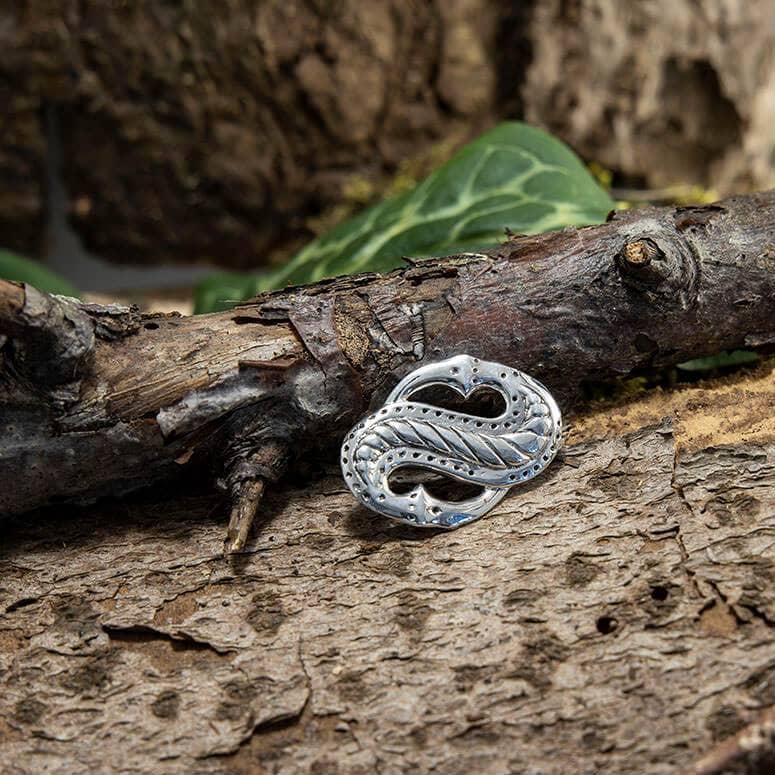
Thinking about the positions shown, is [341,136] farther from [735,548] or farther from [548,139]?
[735,548]

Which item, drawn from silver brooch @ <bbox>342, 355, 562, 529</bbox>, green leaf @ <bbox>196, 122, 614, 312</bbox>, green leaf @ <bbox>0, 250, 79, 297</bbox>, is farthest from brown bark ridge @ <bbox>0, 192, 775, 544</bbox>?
green leaf @ <bbox>0, 250, 79, 297</bbox>

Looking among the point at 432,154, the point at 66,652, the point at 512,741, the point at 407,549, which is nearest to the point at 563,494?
Result: the point at 407,549

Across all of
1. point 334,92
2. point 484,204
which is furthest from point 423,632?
point 334,92

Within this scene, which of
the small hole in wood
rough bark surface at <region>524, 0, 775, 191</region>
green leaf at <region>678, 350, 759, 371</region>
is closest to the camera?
the small hole in wood

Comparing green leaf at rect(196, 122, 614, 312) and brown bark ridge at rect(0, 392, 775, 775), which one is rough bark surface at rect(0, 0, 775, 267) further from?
brown bark ridge at rect(0, 392, 775, 775)

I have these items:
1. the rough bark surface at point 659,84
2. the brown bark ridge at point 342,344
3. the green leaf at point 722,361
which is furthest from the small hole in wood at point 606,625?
the rough bark surface at point 659,84

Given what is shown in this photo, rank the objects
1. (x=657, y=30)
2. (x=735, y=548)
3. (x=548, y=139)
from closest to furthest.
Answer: (x=735, y=548), (x=548, y=139), (x=657, y=30)
